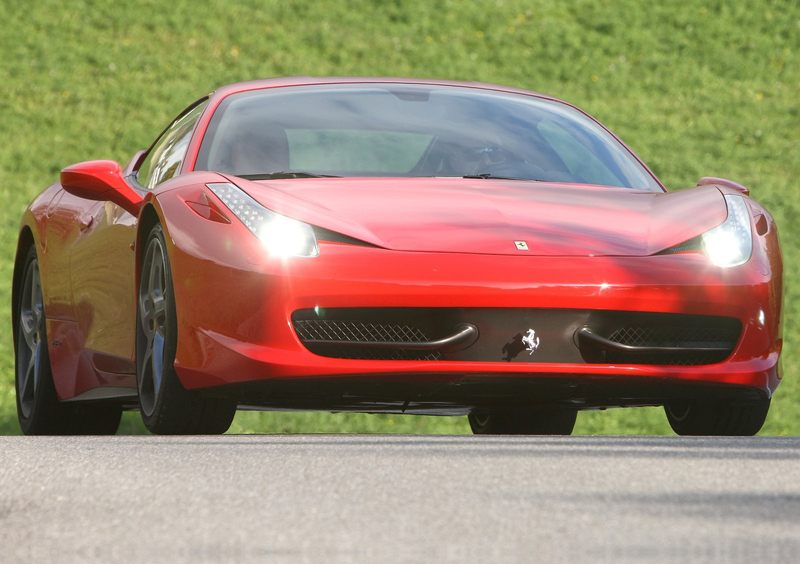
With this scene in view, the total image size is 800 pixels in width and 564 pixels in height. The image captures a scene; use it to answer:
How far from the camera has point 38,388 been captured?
268 inches

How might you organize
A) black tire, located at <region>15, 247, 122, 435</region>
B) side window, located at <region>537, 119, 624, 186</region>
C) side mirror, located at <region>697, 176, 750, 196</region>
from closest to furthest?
1. side mirror, located at <region>697, 176, 750, 196</region>
2. side window, located at <region>537, 119, 624, 186</region>
3. black tire, located at <region>15, 247, 122, 435</region>

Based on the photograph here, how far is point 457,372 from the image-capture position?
4.80 m

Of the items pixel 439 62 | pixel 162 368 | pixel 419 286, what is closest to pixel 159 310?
pixel 162 368

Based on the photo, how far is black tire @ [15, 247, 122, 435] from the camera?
22.3 feet

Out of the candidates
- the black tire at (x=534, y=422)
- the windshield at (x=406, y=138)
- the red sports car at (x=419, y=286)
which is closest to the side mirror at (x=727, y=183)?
the red sports car at (x=419, y=286)

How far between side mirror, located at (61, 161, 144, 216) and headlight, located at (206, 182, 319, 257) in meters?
0.77

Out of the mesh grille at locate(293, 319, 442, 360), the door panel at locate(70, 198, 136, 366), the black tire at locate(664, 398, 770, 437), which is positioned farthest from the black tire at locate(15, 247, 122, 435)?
the black tire at locate(664, 398, 770, 437)

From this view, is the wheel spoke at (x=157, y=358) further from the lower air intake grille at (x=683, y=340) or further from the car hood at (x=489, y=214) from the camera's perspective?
the lower air intake grille at (x=683, y=340)

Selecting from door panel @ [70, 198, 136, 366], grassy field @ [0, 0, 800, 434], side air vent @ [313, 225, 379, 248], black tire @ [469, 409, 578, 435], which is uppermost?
side air vent @ [313, 225, 379, 248]

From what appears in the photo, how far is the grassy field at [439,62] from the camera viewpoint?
65.7ft

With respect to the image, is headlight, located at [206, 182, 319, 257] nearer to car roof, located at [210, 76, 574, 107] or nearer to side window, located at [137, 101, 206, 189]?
side window, located at [137, 101, 206, 189]

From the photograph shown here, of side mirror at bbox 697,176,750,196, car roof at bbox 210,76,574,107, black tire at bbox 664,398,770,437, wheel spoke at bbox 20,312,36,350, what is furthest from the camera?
wheel spoke at bbox 20,312,36,350

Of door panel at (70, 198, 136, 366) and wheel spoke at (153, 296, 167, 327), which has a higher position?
wheel spoke at (153, 296, 167, 327)

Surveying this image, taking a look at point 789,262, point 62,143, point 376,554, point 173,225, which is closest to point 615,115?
point 789,262
